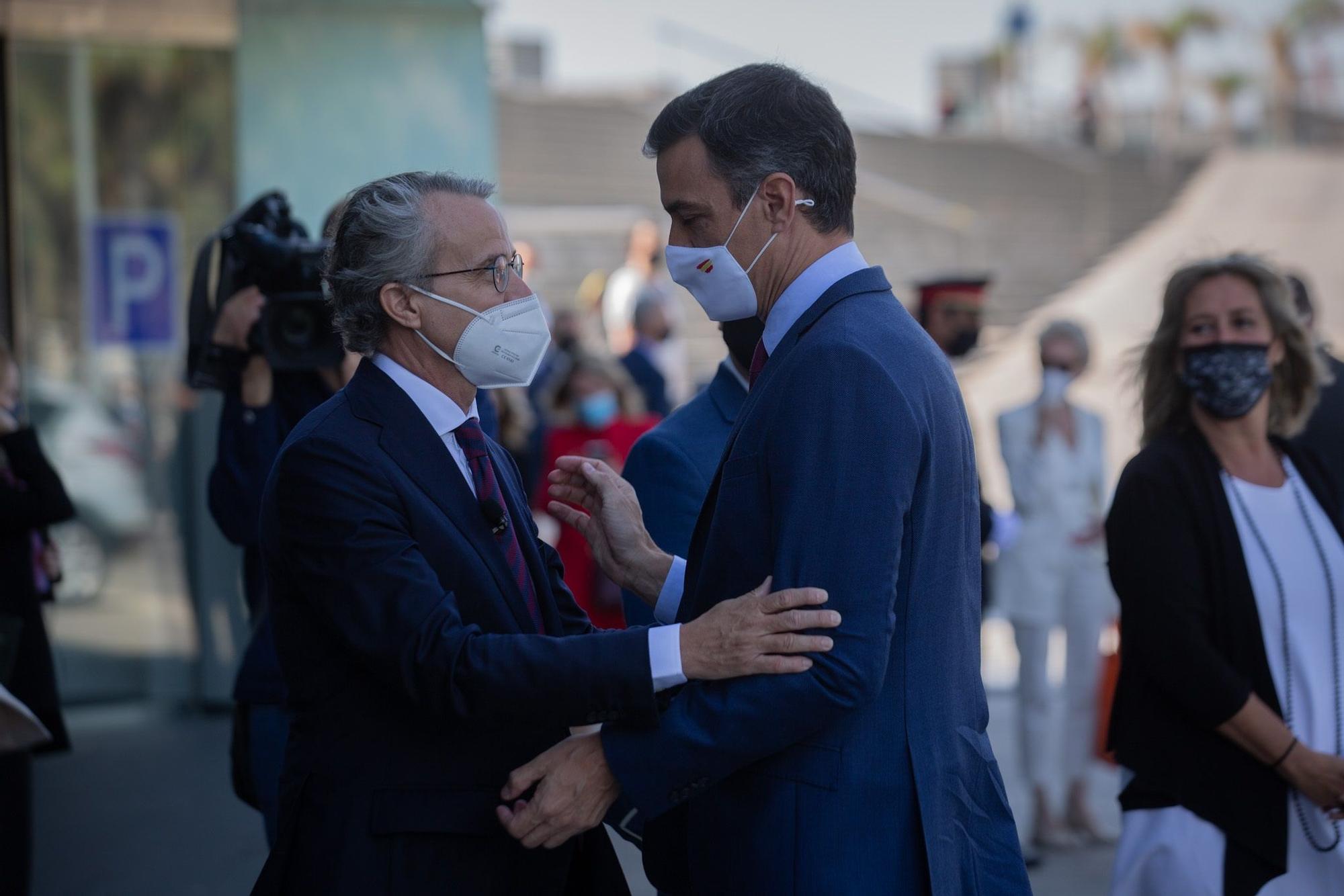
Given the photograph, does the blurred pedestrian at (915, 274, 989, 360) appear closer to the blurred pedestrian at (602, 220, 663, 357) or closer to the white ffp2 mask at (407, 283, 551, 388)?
the white ffp2 mask at (407, 283, 551, 388)

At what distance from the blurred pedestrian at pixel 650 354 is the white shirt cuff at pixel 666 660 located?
7204 millimetres

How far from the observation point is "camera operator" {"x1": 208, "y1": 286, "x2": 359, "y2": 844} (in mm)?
3543

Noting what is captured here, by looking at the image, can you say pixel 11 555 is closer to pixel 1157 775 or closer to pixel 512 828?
pixel 512 828

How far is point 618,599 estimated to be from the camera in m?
6.65

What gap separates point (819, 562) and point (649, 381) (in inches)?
294

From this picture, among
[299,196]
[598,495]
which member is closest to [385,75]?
[299,196]

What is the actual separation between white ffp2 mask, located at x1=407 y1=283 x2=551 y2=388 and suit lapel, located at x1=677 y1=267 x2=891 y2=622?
44 centimetres

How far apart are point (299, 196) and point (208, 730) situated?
8.96 feet

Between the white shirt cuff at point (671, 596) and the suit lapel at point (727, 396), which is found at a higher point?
the suit lapel at point (727, 396)

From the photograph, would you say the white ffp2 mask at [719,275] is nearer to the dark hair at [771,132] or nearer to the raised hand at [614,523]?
the dark hair at [771,132]

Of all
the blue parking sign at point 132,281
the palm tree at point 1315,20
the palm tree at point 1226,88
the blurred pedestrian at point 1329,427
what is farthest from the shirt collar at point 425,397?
the palm tree at point 1315,20

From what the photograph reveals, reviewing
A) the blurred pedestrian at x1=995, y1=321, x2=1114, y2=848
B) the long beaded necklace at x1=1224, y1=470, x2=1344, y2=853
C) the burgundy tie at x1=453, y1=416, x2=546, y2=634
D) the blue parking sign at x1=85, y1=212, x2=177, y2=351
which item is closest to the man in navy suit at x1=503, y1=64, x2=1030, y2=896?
the burgundy tie at x1=453, y1=416, x2=546, y2=634

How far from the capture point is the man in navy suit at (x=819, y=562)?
215cm

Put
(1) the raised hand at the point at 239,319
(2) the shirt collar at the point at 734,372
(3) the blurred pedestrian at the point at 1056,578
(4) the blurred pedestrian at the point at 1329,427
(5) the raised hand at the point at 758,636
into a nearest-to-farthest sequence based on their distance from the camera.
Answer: (5) the raised hand at the point at 758,636
(2) the shirt collar at the point at 734,372
(1) the raised hand at the point at 239,319
(4) the blurred pedestrian at the point at 1329,427
(3) the blurred pedestrian at the point at 1056,578
